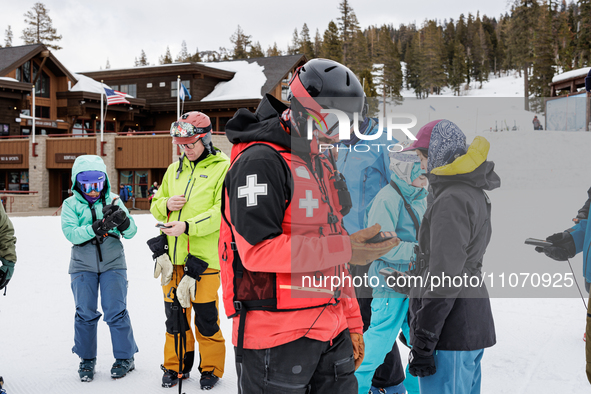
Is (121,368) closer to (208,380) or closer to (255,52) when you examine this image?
(208,380)

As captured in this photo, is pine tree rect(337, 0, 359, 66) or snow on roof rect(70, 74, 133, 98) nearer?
snow on roof rect(70, 74, 133, 98)

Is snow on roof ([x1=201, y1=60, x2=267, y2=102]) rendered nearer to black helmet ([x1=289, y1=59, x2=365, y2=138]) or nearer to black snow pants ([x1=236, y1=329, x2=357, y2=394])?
black helmet ([x1=289, y1=59, x2=365, y2=138])

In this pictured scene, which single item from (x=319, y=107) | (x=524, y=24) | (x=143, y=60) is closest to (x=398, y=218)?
(x=319, y=107)

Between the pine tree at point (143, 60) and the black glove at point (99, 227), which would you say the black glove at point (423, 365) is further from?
the pine tree at point (143, 60)

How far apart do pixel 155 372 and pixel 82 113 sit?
28286mm

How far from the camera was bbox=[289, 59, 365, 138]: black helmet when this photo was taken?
1.94 m

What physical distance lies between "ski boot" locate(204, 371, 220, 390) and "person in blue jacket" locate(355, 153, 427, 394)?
1.17 m

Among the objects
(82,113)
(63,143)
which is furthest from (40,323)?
(82,113)

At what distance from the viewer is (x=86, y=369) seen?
358 cm

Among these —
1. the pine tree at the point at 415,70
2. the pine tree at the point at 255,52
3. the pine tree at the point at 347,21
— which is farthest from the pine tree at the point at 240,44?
the pine tree at the point at 415,70

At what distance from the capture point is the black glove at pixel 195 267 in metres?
3.36

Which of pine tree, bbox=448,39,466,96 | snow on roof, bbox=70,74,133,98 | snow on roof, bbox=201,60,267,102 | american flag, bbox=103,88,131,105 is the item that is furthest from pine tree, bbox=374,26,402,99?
american flag, bbox=103,88,131,105

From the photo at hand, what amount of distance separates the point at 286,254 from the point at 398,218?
1.57m

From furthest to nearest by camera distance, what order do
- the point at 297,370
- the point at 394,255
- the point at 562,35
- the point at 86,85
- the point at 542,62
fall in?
the point at 562,35 < the point at 542,62 < the point at 86,85 < the point at 394,255 < the point at 297,370
